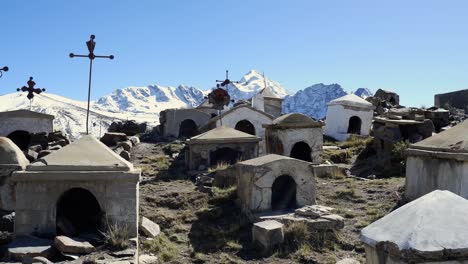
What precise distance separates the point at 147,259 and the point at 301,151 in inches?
432

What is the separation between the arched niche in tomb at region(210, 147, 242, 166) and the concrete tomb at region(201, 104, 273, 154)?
15.1 feet

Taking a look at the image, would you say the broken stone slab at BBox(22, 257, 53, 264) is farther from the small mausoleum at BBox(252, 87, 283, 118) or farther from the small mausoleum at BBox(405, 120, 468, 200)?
the small mausoleum at BBox(252, 87, 283, 118)

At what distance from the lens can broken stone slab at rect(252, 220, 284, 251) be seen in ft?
30.0

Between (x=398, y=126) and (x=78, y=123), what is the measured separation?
44552mm

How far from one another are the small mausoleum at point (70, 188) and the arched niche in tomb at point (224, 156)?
8251 millimetres

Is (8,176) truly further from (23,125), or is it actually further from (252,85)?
(252,85)

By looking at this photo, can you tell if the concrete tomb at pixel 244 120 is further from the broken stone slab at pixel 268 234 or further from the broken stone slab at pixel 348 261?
the broken stone slab at pixel 348 261

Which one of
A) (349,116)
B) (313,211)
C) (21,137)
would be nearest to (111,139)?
(21,137)

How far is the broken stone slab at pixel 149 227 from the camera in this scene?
944cm

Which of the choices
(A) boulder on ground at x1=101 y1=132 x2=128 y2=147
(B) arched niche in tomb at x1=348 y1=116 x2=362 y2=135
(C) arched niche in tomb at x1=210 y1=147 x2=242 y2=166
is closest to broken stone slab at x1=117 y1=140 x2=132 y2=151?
(A) boulder on ground at x1=101 y1=132 x2=128 y2=147

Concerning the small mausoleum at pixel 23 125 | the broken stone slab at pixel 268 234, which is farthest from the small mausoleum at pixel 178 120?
the broken stone slab at pixel 268 234

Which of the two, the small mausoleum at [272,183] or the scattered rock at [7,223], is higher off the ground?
the small mausoleum at [272,183]

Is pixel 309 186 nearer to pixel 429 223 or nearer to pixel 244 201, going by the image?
pixel 244 201

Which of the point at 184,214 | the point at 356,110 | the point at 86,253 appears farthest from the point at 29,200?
the point at 356,110
